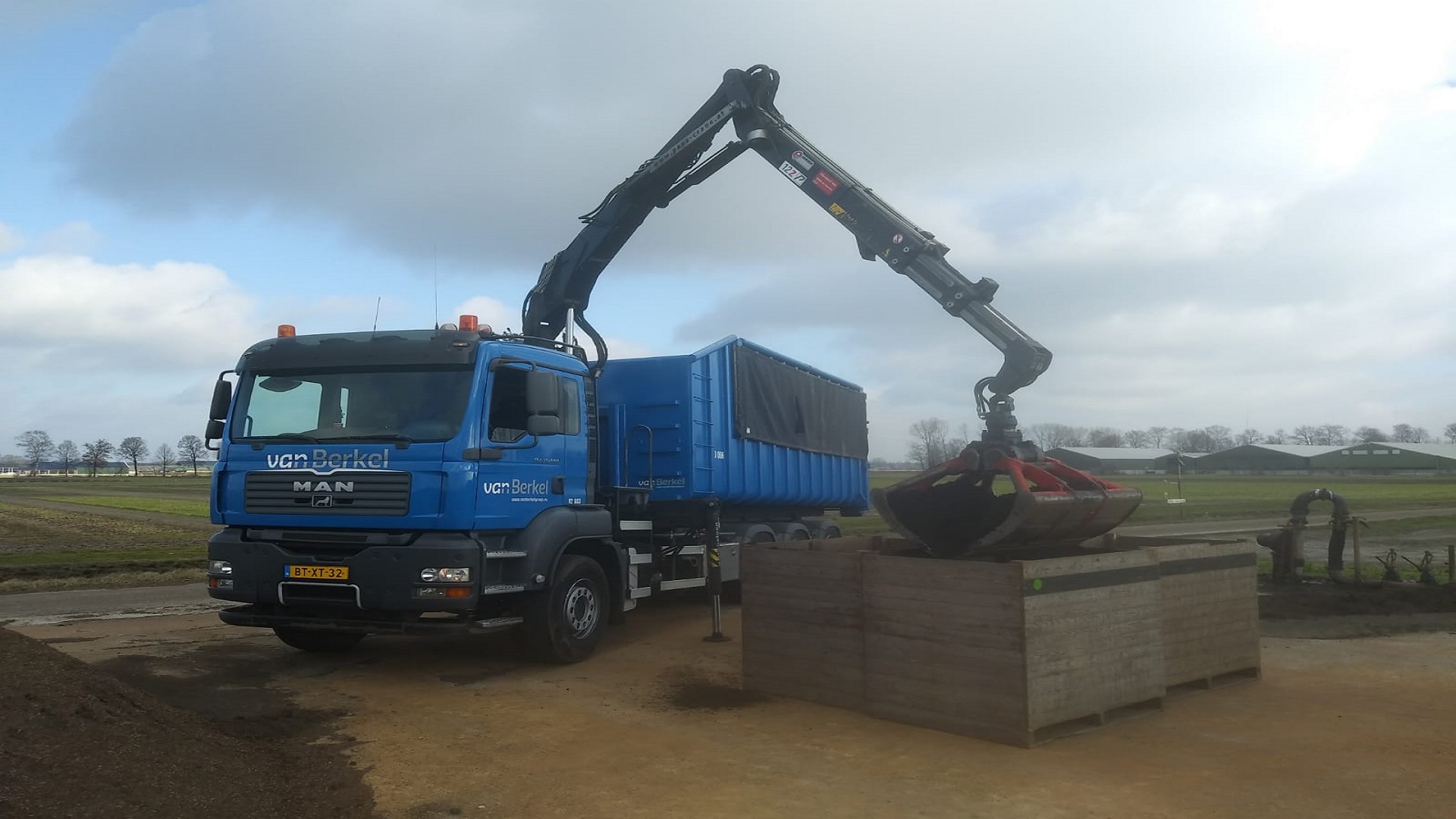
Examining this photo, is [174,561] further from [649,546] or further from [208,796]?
[208,796]

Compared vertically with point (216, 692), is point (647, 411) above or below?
above

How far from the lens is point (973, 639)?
245 inches

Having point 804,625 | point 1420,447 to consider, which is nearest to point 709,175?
point 804,625

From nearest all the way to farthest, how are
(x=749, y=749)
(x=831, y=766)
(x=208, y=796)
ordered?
(x=208, y=796), (x=831, y=766), (x=749, y=749)

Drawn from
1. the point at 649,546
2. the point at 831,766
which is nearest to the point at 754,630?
the point at 831,766

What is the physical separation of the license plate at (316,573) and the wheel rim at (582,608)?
6.37 ft

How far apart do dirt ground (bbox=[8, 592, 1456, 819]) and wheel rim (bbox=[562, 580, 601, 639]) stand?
360 millimetres

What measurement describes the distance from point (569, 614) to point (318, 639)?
2569mm

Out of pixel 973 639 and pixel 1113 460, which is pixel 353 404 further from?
pixel 1113 460

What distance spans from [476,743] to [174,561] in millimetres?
15514

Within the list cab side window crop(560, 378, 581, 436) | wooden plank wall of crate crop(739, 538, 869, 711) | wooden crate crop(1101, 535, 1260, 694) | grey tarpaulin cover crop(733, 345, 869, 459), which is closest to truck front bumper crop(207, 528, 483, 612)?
cab side window crop(560, 378, 581, 436)

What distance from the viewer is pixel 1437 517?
31.1m

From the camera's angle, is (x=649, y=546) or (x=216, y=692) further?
(x=649, y=546)

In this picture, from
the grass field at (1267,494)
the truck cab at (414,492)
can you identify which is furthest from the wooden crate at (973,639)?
the grass field at (1267,494)
